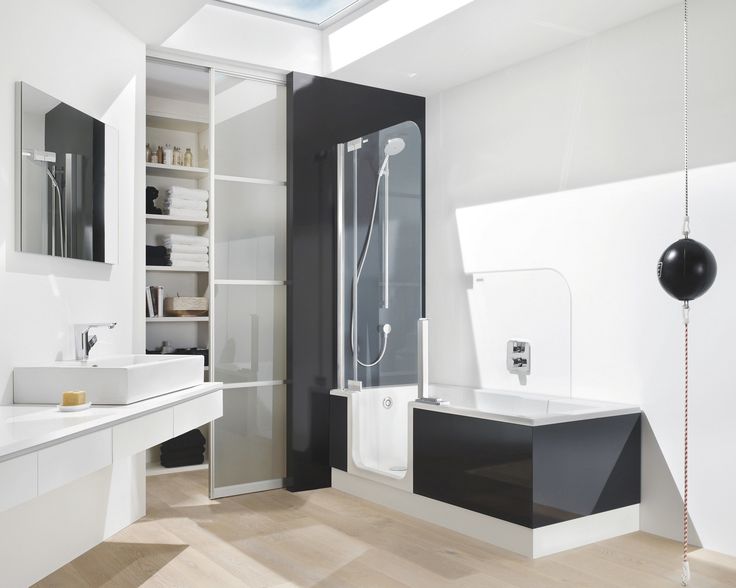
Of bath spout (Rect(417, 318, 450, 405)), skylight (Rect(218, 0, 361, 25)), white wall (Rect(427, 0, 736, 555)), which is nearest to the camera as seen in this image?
white wall (Rect(427, 0, 736, 555))

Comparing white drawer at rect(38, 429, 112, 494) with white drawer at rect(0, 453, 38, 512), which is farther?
white drawer at rect(38, 429, 112, 494)

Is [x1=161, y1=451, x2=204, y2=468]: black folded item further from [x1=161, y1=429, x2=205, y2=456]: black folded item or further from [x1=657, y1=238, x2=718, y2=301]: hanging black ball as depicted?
[x1=657, y1=238, x2=718, y2=301]: hanging black ball

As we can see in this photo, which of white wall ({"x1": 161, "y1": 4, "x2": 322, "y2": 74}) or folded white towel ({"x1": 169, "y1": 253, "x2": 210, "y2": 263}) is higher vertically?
white wall ({"x1": 161, "y1": 4, "x2": 322, "y2": 74})

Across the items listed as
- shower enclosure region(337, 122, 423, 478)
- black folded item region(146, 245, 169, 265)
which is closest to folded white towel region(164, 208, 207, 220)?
black folded item region(146, 245, 169, 265)

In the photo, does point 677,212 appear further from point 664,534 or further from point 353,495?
point 353,495

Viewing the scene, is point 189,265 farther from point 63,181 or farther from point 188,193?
point 63,181

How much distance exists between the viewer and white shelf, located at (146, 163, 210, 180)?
5.12m

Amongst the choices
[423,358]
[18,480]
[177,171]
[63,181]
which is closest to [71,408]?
[18,480]

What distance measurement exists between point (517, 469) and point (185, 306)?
9.05 ft

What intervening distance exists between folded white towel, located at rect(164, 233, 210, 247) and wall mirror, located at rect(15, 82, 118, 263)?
1276 mm

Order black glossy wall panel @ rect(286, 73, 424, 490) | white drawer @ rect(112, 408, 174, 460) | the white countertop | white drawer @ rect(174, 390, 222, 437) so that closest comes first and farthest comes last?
1. the white countertop
2. white drawer @ rect(112, 408, 174, 460)
3. white drawer @ rect(174, 390, 222, 437)
4. black glossy wall panel @ rect(286, 73, 424, 490)

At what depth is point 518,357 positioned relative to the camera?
4254 mm

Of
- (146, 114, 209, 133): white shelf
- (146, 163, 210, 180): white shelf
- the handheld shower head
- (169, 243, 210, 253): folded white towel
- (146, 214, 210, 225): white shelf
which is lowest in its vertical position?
(169, 243, 210, 253): folded white towel

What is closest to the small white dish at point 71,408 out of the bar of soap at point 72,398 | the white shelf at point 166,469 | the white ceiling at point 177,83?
the bar of soap at point 72,398
